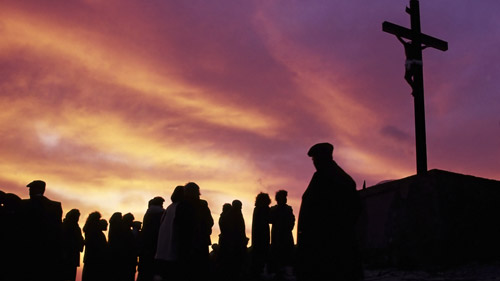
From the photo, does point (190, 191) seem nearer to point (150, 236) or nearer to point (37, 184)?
point (37, 184)

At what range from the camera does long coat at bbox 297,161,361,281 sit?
17.6ft

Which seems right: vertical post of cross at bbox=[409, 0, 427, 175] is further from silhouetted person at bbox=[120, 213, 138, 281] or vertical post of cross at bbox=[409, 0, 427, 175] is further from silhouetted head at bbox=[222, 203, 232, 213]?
silhouetted person at bbox=[120, 213, 138, 281]

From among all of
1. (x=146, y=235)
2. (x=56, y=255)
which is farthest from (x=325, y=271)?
(x=146, y=235)

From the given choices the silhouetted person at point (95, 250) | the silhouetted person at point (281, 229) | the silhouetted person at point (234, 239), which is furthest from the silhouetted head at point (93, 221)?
the silhouetted person at point (281, 229)

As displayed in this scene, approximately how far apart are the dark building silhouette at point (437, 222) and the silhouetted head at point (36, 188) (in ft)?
24.0

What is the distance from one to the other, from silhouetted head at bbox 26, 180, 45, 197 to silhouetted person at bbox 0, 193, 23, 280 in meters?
0.41

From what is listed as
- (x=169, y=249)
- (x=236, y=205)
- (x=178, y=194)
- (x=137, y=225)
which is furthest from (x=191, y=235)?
(x=137, y=225)

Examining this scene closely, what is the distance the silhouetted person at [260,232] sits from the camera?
12.9 metres

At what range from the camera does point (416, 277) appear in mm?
10406

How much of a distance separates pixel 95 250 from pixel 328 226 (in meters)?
8.50

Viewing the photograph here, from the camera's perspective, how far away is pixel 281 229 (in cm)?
1324

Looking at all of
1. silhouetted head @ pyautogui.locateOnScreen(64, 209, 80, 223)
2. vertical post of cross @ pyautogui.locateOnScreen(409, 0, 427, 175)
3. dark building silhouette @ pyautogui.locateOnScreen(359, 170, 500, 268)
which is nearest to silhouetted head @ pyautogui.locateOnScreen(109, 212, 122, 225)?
silhouetted head @ pyautogui.locateOnScreen(64, 209, 80, 223)

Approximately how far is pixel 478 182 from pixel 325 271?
324 inches

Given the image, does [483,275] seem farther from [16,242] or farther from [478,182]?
[16,242]
